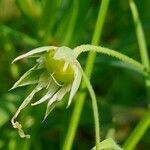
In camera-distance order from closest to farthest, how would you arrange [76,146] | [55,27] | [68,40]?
[68,40] → [55,27] → [76,146]

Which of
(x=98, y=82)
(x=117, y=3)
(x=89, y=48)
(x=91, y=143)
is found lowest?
(x=91, y=143)

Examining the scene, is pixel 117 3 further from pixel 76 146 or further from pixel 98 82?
pixel 76 146

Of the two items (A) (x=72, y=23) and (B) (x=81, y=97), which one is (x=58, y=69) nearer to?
(B) (x=81, y=97)

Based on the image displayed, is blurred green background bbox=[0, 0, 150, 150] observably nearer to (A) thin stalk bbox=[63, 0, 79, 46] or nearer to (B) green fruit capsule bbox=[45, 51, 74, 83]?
(A) thin stalk bbox=[63, 0, 79, 46]

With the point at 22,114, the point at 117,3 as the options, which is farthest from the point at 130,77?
the point at 22,114

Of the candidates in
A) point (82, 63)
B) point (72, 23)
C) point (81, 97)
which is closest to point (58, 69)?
point (81, 97)

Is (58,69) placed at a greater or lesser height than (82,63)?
greater
